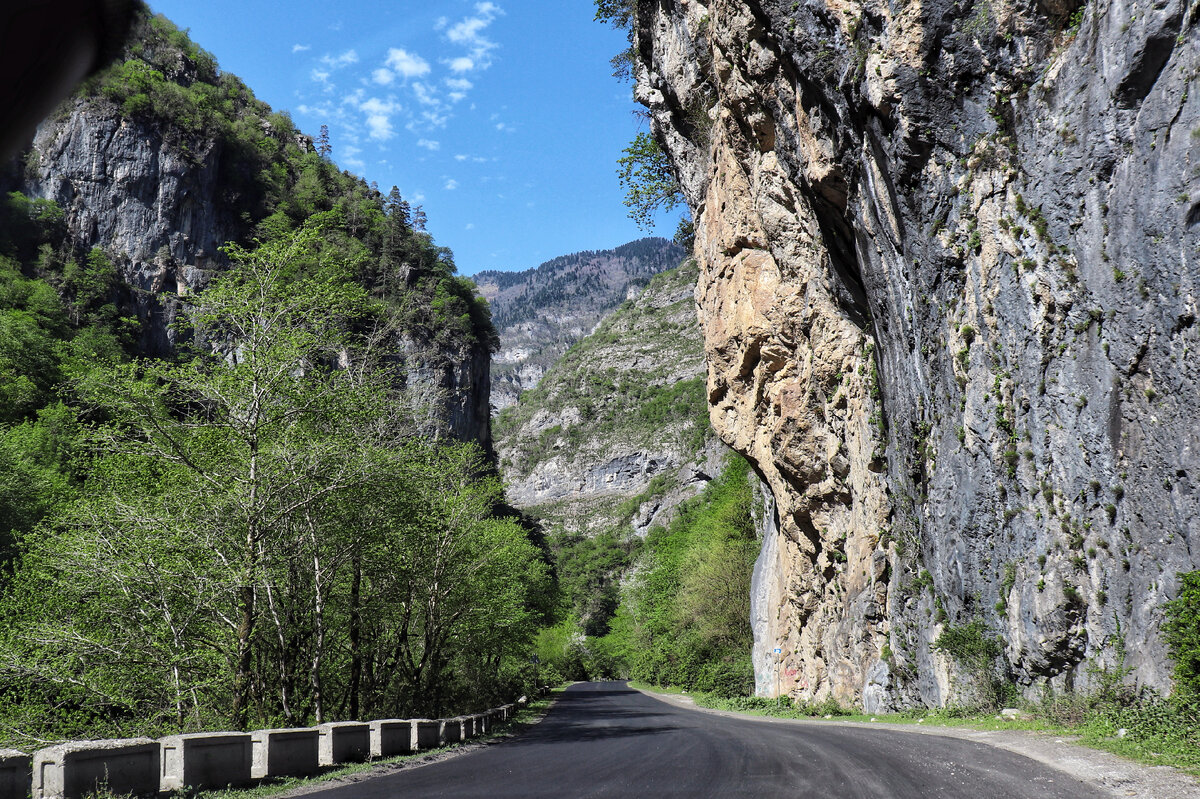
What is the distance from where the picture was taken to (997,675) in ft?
55.7

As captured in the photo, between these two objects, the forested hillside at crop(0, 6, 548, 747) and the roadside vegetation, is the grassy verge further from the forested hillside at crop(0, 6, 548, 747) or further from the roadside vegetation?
the roadside vegetation

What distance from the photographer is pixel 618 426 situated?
168375 millimetres

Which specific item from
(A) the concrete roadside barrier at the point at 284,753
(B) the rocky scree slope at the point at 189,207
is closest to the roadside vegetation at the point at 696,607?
(B) the rocky scree slope at the point at 189,207

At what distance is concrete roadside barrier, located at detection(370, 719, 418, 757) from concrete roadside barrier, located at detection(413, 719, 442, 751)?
0.07 meters

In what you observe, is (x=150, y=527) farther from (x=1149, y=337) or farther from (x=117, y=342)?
(x=117, y=342)

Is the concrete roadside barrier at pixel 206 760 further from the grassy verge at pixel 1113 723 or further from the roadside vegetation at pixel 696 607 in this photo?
the roadside vegetation at pixel 696 607

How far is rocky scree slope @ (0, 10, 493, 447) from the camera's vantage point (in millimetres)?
57656

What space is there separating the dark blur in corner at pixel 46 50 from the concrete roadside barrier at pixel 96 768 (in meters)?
7.70

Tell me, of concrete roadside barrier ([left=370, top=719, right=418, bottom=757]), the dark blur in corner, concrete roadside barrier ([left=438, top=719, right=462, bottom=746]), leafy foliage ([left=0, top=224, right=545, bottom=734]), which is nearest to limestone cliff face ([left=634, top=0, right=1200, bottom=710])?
concrete roadside barrier ([left=438, top=719, right=462, bottom=746])

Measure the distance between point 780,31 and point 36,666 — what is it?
2299 cm

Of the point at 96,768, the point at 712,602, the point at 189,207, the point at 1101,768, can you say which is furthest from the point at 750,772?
the point at 189,207

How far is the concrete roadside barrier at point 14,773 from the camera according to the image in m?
7.05

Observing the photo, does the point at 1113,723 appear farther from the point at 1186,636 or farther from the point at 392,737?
the point at 392,737

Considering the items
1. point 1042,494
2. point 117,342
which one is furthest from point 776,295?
point 117,342
